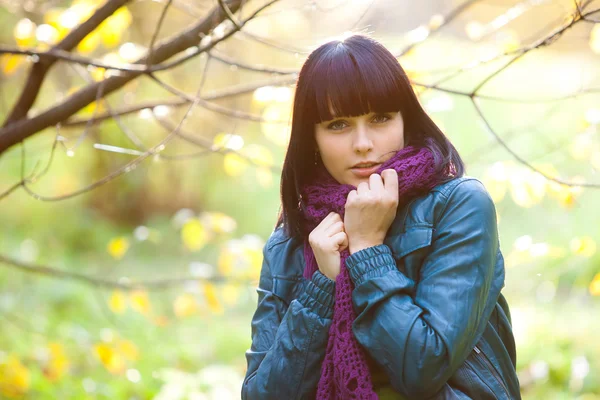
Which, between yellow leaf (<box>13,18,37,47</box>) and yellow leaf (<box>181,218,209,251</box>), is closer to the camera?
yellow leaf (<box>13,18,37,47</box>)

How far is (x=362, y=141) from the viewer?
157 cm

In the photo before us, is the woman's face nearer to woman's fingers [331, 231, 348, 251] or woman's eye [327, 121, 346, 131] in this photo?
woman's eye [327, 121, 346, 131]

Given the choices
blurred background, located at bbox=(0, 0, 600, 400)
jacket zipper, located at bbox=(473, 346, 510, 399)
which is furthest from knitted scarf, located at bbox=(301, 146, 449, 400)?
blurred background, located at bbox=(0, 0, 600, 400)

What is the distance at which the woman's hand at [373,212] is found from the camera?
1.51 metres

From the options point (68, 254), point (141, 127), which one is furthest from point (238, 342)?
point (68, 254)

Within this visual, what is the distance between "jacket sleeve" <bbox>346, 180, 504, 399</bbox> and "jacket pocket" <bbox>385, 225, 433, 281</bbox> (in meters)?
0.02

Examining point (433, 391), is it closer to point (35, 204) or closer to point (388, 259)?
point (388, 259)

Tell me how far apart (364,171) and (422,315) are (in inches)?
15.1

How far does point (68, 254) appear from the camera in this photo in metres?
7.91

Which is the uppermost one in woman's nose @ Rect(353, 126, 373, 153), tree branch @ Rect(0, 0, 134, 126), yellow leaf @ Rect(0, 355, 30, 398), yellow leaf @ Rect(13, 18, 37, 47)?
yellow leaf @ Rect(13, 18, 37, 47)

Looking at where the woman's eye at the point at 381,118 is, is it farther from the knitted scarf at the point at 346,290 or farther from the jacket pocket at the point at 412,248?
the jacket pocket at the point at 412,248

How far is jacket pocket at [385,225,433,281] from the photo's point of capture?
149 cm

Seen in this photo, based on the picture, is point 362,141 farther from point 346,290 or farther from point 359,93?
point 346,290

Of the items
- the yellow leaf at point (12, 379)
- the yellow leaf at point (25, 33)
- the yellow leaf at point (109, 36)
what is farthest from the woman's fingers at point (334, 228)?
the yellow leaf at point (12, 379)
